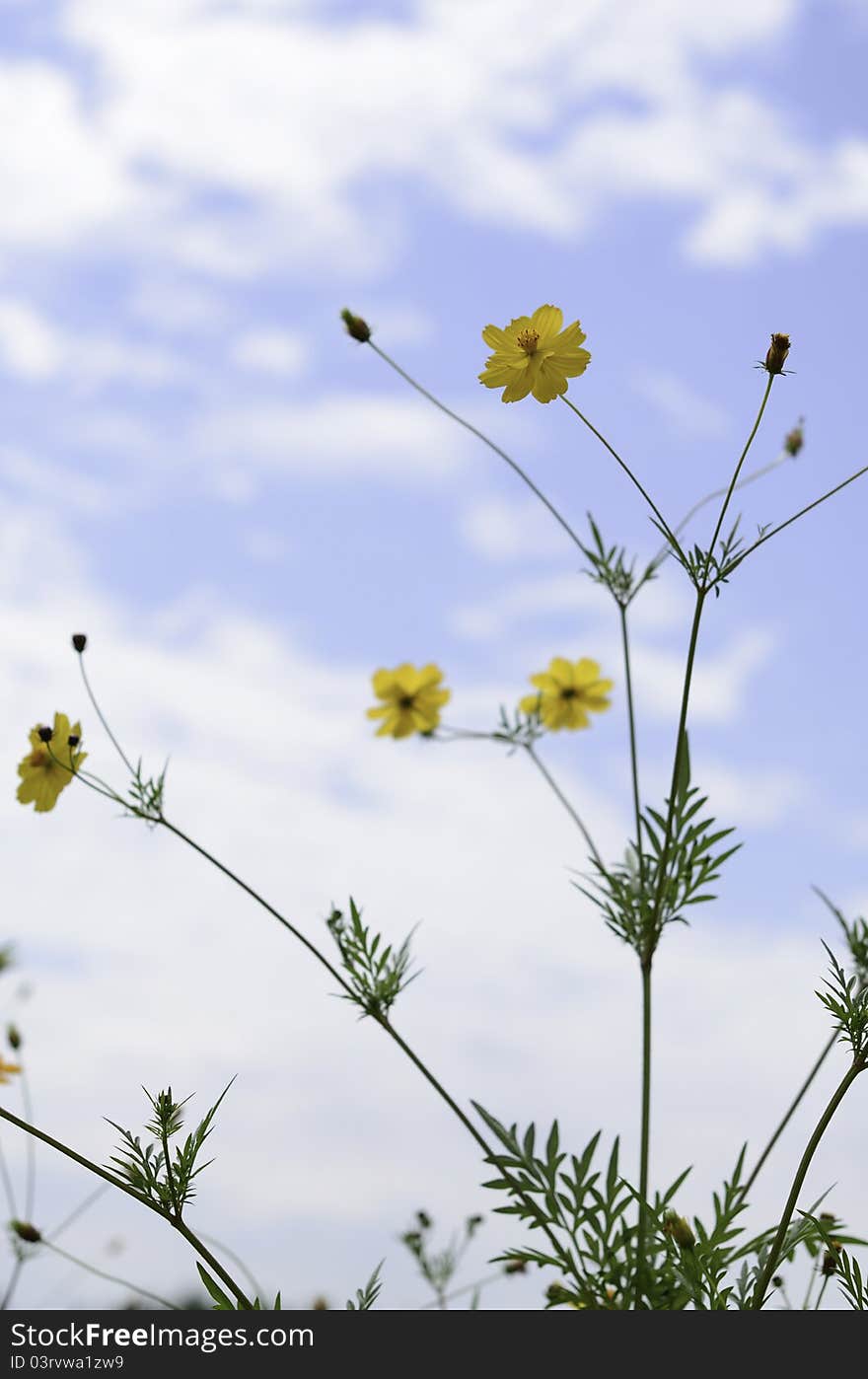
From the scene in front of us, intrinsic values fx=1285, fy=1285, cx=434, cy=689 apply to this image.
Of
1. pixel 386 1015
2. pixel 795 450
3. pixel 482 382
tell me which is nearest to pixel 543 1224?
pixel 386 1015

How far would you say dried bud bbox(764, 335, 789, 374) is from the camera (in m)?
2.13

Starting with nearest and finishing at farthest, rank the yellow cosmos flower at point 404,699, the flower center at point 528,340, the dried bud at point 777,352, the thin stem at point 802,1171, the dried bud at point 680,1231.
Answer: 1. the thin stem at point 802,1171
2. the dried bud at point 680,1231
3. the dried bud at point 777,352
4. the flower center at point 528,340
5. the yellow cosmos flower at point 404,699

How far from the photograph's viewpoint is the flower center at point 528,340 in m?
2.26

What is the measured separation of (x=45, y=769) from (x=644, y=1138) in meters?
1.41

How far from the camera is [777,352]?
Answer: 213 centimetres

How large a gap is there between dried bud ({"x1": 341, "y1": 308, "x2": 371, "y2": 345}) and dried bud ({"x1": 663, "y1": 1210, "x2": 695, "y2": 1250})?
5.74 feet

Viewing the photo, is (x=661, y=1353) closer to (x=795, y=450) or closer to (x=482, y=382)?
(x=482, y=382)

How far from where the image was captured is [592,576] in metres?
2.52

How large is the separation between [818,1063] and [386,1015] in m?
0.80

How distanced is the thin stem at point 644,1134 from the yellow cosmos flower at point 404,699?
1.55 meters

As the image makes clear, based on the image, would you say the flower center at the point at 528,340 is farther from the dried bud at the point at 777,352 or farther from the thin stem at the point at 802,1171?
the thin stem at the point at 802,1171

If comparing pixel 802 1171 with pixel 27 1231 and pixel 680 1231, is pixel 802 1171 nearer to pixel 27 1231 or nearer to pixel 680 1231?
pixel 680 1231

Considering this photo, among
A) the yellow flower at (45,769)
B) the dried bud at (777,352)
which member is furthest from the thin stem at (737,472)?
the yellow flower at (45,769)

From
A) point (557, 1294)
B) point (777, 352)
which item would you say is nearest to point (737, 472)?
point (777, 352)
